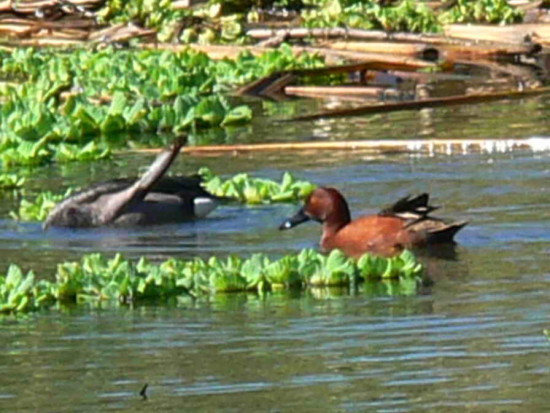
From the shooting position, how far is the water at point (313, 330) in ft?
24.5

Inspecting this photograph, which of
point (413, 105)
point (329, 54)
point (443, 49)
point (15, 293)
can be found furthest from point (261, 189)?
point (443, 49)

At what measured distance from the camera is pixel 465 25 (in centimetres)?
2209

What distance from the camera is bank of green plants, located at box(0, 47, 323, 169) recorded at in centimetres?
1702

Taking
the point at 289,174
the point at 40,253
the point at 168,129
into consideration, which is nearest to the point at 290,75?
the point at 168,129

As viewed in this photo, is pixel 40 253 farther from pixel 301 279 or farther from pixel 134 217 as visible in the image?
pixel 301 279

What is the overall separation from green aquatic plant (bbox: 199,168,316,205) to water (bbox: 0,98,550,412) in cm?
11

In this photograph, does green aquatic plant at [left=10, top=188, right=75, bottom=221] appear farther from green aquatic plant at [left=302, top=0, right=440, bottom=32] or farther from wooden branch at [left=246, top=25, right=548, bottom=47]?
green aquatic plant at [left=302, top=0, right=440, bottom=32]

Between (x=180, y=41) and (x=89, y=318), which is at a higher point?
(x=180, y=41)

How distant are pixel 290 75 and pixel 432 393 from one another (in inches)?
496

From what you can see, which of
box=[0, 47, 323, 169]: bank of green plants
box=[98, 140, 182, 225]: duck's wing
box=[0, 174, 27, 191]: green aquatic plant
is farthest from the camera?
box=[0, 47, 323, 169]: bank of green plants

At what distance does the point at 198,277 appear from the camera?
10180mm

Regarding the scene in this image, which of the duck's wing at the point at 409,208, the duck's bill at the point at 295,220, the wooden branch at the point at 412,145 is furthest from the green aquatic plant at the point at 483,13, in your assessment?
the duck's wing at the point at 409,208

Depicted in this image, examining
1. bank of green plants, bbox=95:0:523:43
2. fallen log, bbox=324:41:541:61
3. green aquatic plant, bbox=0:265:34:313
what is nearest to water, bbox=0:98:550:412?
green aquatic plant, bbox=0:265:34:313

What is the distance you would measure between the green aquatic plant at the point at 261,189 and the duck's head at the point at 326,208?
4.13 feet
